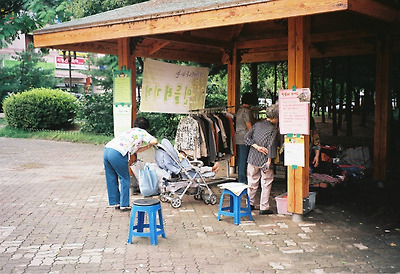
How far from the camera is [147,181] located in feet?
24.4

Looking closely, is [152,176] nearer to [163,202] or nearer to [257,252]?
[163,202]

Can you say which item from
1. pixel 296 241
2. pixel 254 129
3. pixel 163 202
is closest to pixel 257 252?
pixel 296 241

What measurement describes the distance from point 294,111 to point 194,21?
188 centimetres

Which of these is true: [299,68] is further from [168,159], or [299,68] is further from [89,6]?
[89,6]

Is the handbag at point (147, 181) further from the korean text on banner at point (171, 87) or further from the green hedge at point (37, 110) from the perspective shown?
the green hedge at point (37, 110)

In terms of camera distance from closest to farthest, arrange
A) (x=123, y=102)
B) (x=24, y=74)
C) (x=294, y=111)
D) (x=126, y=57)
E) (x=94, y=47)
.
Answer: (x=294, y=111)
(x=126, y=57)
(x=123, y=102)
(x=94, y=47)
(x=24, y=74)

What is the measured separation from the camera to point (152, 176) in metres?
7.47

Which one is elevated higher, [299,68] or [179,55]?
[179,55]

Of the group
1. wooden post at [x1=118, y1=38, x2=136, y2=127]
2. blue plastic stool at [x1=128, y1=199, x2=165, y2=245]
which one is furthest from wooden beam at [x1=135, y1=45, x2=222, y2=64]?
blue plastic stool at [x1=128, y1=199, x2=165, y2=245]

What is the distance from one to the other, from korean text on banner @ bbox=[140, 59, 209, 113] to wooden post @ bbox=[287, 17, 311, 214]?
3372 mm

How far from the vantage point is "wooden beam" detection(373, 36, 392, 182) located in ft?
29.4

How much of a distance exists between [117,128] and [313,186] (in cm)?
384

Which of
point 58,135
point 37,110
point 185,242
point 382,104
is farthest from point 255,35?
point 37,110

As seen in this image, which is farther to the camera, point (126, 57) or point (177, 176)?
point (126, 57)
